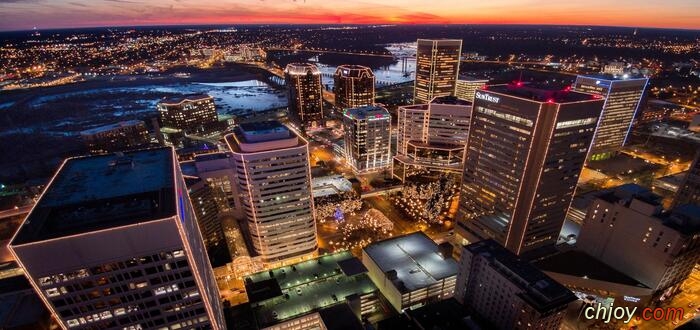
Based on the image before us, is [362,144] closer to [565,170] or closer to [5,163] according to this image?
[565,170]

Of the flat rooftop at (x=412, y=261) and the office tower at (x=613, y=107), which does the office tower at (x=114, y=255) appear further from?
the office tower at (x=613, y=107)

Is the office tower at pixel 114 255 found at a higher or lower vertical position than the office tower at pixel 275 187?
higher

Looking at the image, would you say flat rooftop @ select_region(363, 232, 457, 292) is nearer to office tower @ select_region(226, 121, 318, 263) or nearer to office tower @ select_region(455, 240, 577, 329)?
office tower @ select_region(455, 240, 577, 329)

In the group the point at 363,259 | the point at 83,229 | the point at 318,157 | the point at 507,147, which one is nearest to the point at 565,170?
the point at 507,147

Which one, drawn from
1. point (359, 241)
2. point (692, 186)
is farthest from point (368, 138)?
point (692, 186)

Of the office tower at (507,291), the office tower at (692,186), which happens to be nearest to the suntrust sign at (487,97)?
the office tower at (507,291)

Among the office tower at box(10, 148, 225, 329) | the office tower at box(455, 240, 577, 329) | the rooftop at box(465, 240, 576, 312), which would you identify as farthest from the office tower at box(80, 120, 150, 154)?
the rooftop at box(465, 240, 576, 312)

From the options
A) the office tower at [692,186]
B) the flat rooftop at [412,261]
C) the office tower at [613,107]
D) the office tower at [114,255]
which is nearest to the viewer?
the office tower at [114,255]
